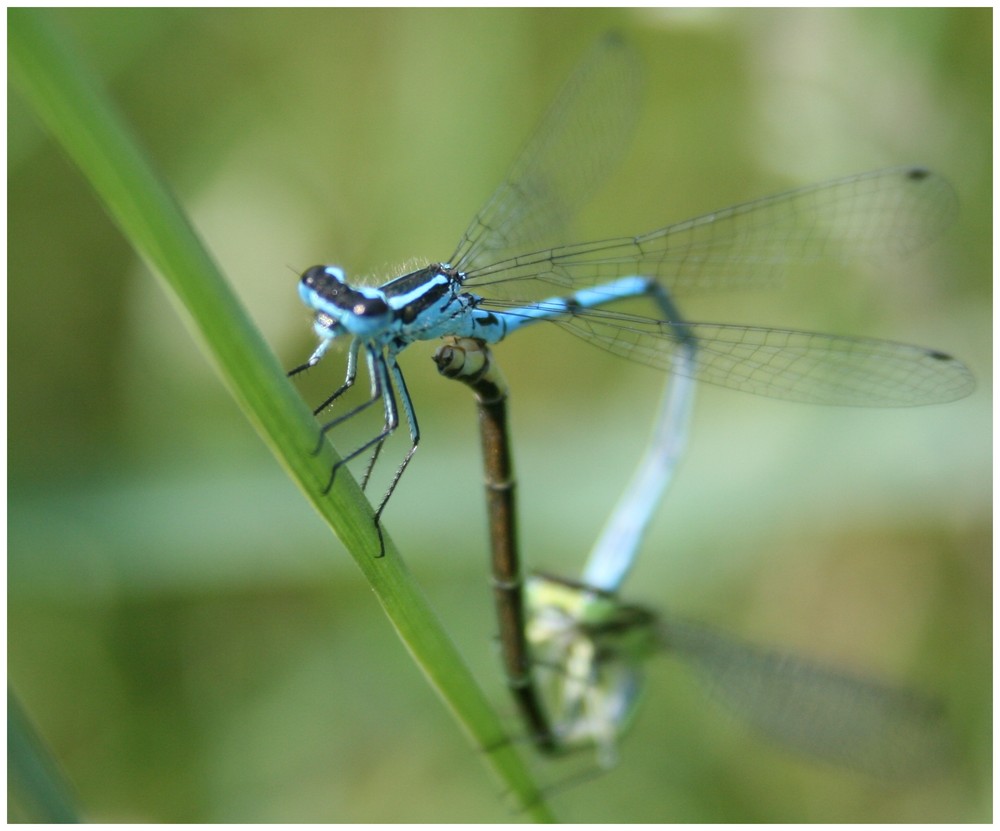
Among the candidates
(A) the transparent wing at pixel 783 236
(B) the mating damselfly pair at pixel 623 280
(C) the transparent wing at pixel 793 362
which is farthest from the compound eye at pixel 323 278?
(A) the transparent wing at pixel 783 236

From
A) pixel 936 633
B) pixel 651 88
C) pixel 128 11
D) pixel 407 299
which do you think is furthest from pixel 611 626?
pixel 128 11

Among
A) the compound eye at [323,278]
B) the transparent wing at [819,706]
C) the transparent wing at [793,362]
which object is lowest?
the transparent wing at [819,706]

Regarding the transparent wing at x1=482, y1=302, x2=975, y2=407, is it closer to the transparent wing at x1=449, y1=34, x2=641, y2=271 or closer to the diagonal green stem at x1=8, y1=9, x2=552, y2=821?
the transparent wing at x1=449, y1=34, x2=641, y2=271

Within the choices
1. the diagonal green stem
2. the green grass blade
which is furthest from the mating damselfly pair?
the green grass blade

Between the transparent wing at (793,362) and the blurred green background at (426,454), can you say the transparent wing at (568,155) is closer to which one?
the transparent wing at (793,362)

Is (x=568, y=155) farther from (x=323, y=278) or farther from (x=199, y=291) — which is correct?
(x=199, y=291)

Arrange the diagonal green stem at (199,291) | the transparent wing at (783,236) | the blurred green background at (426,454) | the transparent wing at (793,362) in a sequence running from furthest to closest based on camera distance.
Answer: the blurred green background at (426,454) → the transparent wing at (783,236) → the transparent wing at (793,362) → the diagonal green stem at (199,291)

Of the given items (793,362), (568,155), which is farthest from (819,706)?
(568,155)

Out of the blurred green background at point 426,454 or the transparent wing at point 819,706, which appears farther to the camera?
the blurred green background at point 426,454
